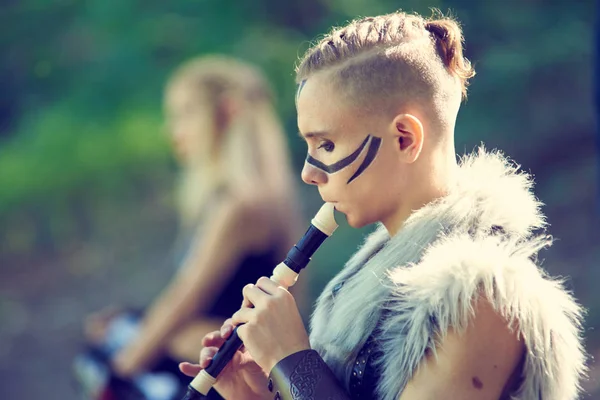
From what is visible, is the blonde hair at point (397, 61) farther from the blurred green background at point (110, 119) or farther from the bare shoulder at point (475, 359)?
the blurred green background at point (110, 119)

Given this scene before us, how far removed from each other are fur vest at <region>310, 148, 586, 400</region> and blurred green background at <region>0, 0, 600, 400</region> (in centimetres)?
353

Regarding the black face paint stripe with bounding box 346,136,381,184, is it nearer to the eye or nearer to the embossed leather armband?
the eye

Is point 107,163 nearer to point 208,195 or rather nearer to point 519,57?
point 208,195

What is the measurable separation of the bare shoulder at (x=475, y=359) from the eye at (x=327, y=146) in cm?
48

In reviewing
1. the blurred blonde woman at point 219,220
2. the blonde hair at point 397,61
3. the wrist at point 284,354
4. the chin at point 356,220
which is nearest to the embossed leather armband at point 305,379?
the wrist at point 284,354

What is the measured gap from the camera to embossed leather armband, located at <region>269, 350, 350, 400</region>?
167 cm

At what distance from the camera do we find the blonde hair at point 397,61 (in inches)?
70.6

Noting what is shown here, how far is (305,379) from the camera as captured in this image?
1681 mm

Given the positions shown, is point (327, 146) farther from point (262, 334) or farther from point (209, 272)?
point (209, 272)

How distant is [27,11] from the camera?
222 inches

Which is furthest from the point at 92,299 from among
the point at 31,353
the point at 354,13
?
the point at 354,13

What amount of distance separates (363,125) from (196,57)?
152 inches

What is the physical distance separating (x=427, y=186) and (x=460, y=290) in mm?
316

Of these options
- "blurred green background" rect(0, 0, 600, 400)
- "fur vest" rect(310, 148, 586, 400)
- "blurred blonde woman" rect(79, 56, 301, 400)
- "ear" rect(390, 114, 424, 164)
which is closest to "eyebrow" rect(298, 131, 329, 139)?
"ear" rect(390, 114, 424, 164)
